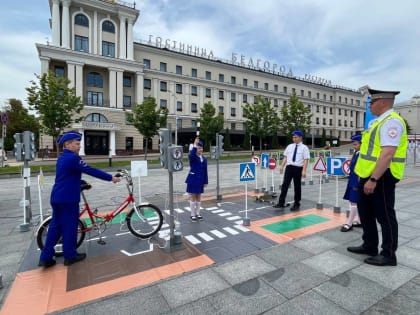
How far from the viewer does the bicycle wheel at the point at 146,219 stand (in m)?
4.68

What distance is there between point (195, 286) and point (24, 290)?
2213 mm

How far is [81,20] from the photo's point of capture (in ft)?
109

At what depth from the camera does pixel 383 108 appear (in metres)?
3.34

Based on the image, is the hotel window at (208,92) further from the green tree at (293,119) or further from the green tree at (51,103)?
the green tree at (51,103)

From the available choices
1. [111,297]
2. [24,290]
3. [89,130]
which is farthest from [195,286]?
[89,130]

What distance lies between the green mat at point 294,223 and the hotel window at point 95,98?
35472 millimetres

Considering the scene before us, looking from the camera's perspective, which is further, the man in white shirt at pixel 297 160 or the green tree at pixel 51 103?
the green tree at pixel 51 103

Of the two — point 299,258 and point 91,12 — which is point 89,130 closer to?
point 91,12

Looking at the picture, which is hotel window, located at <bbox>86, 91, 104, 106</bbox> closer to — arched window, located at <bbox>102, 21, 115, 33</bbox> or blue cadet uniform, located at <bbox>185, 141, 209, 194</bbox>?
arched window, located at <bbox>102, 21, 115, 33</bbox>

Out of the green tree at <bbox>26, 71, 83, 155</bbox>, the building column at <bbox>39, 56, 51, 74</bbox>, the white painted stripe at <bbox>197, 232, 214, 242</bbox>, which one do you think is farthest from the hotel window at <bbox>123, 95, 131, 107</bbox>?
the white painted stripe at <bbox>197, 232, 214, 242</bbox>

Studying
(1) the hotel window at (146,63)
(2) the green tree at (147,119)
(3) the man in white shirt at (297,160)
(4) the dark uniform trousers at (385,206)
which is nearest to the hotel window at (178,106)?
(1) the hotel window at (146,63)

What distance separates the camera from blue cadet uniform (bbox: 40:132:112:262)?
11.4 feet

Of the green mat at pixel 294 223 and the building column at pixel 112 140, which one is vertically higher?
the building column at pixel 112 140

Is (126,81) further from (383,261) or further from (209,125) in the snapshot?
(383,261)
